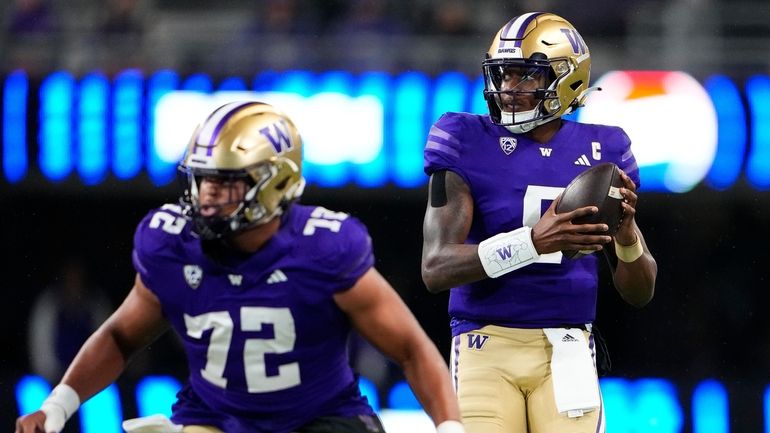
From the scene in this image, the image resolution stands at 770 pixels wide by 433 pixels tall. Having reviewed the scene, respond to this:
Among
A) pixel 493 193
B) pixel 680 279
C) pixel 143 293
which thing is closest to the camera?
pixel 143 293

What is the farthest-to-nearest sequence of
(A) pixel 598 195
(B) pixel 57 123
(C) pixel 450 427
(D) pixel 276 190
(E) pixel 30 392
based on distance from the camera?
(B) pixel 57 123 < (E) pixel 30 392 < (A) pixel 598 195 < (D) pixel 276 190 < (C) pixel 450 427

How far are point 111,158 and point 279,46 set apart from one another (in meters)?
1.07

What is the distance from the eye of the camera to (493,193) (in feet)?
13.4

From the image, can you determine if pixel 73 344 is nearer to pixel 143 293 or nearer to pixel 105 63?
pixel 105 63

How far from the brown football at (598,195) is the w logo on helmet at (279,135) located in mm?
809

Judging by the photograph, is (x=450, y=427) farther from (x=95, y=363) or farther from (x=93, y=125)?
(x=93, y=125)

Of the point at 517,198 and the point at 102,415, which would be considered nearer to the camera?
the point at 517,198

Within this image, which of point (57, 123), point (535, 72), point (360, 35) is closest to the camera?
point (535, 72)

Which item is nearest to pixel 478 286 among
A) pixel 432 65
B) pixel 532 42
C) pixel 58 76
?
pixel 532 42

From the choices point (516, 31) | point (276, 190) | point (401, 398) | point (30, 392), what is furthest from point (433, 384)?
point (30, 392)

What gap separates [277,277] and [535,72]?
3.96 feet

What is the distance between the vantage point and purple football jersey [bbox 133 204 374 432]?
10.9ft

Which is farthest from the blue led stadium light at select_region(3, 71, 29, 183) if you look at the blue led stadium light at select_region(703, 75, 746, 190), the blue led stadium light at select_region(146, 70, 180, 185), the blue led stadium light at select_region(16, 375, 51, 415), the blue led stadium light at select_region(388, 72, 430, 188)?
the blue led stadium light at select_region(703, 75, 746, 190)

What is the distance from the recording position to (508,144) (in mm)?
4145
